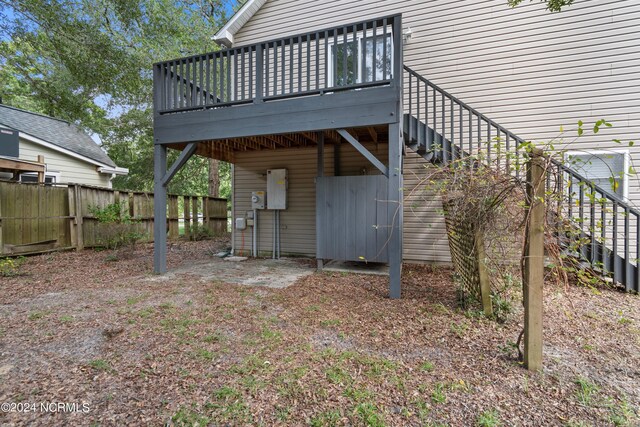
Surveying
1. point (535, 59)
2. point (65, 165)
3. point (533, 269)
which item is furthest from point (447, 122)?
point (65, 165)

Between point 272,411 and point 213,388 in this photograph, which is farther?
point 213,388

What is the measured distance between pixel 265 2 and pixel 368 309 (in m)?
7.18

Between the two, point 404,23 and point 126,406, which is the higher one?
point 404,23

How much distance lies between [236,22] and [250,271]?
5.64 metres

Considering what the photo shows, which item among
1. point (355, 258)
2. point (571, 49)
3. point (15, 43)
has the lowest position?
point (355, 258)

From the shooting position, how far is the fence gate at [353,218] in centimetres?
493

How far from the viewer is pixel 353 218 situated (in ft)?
16.9

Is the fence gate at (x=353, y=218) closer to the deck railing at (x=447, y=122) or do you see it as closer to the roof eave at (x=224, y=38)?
the deck railing at (x=447, y=122)

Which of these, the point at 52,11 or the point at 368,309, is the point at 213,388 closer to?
the point at 368,309

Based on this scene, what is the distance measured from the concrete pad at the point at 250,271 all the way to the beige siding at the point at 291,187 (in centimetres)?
59

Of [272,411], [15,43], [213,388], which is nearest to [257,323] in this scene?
[213,388]

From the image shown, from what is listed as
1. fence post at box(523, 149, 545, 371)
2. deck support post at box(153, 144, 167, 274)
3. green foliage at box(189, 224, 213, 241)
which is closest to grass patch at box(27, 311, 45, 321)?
deck support post at box(153, 144, 167, 274)

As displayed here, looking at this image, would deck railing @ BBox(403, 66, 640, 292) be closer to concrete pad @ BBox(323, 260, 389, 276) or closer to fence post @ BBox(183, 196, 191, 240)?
concrete pad @ BBox(323, 260, 389, 276)

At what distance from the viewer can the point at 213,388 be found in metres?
2.04
